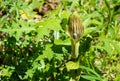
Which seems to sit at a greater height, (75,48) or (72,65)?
(75,48)

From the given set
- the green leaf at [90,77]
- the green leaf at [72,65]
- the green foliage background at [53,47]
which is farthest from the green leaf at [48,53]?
the green leaf at [90,77]

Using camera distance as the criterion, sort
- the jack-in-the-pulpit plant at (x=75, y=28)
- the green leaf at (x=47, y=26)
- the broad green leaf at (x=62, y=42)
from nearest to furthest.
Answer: the jack-in-the-pulpit plant at (x=75, y=28) < the green leaf at (x=47, y=26) < the broad green leaf at (x=62, y=42)

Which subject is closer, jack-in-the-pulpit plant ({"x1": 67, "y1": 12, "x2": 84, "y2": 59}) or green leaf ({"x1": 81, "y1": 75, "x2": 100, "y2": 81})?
jack-in-the-pulpit plant ({"x1": 67, "y1": 12, "x2": 84, "y2": 59})

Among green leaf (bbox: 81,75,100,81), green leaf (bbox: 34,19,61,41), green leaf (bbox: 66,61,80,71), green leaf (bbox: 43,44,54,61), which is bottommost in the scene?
green leaf (bbox: 81,75,100,81)

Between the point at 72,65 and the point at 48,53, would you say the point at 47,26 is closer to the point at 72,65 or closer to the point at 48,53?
the point at 48,53

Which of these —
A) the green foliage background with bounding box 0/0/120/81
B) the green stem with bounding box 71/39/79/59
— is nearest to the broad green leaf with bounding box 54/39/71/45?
the green foliage background with bounding box 0/0/120/81

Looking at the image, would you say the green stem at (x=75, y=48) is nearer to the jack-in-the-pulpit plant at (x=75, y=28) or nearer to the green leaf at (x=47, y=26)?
the jack-in-the-pulpit plant at (x=75, y=28)

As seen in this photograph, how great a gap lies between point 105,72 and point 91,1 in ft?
2.30

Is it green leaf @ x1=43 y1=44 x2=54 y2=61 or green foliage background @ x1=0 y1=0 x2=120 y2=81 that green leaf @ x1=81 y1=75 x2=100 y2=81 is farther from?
green leaf @ x1=43 y1=44 x2=54 y2=61

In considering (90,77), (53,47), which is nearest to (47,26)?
(53,47)

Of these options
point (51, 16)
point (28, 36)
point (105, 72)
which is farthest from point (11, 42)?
point (105, 72)

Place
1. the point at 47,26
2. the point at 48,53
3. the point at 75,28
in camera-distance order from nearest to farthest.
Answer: the point at 75,28 < the point at 47,26 < the point at 48,53

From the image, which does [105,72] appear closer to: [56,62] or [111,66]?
[111,66]

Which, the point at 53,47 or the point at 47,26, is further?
the point at 53,47
